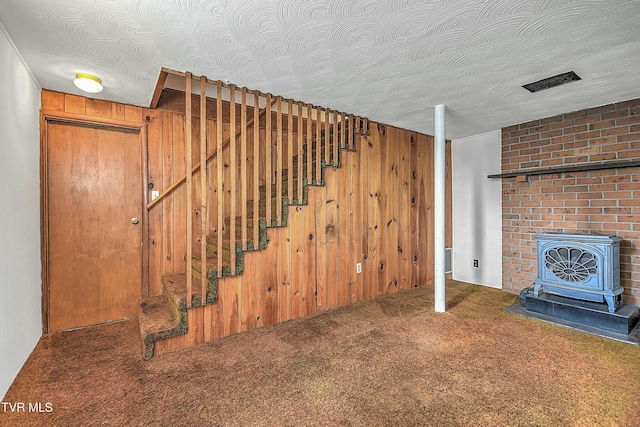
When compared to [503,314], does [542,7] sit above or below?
above

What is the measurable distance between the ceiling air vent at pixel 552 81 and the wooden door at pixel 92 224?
350 cm

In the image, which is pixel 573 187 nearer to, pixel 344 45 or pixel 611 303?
pixel 611 303

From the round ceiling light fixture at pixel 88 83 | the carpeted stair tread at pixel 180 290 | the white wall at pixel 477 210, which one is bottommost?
the carpeted stair tread at pixel 180 290

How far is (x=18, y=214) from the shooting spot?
74.2 inches

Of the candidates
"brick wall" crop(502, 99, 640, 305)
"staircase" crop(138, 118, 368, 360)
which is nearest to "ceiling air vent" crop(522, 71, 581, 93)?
"brick wall" crop(502, 99, 640, 305)

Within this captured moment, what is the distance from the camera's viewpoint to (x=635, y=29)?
1.61m

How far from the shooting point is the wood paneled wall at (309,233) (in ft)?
8.07

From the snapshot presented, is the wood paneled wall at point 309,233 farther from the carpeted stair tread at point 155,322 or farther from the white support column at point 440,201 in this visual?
the white support column at point 440,201

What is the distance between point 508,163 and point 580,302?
5.56ft

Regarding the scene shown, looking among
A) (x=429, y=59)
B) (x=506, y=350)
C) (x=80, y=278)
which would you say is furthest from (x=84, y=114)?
(x=506, y=350)

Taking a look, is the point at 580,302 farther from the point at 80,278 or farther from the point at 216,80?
the point at 80,278

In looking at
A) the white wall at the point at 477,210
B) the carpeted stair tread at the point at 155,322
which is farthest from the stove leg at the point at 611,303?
the carpeted stair tread at the point at 155,322

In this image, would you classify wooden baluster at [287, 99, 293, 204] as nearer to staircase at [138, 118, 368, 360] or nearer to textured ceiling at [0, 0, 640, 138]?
staircase at [138, 118, 368, 360]

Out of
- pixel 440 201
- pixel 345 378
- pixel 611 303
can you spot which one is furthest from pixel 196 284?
pixel 611 303
